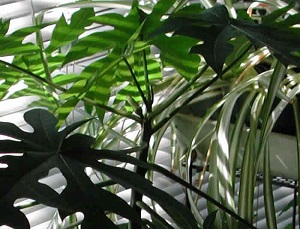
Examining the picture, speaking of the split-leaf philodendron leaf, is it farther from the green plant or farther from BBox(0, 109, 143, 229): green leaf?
BBox(0, 109, 143, 229): green leaf

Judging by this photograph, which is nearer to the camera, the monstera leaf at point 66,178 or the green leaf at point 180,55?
the monstera leaf at point 66,178

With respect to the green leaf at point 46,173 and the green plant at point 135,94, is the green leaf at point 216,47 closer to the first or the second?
the green plant at point 135,94

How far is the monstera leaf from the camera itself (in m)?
0.48

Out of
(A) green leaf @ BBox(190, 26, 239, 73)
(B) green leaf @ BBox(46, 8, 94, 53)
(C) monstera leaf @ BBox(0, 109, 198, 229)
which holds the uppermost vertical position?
(B) green leaf @ BBox(46, 8, 94, 53)

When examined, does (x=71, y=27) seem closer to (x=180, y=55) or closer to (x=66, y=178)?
(x=180, y=55)

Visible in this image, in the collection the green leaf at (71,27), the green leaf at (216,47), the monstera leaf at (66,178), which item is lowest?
the monstera leaf at (66,178)

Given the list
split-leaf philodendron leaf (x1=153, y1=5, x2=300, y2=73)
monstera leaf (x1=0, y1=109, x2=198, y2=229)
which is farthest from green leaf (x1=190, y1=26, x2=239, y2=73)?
monstera leaf (x1=0, y1=109, x2=198, y2=229)

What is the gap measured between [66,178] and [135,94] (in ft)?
0.96

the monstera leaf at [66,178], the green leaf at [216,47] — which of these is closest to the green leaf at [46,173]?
the monstera leaf at [66,178]

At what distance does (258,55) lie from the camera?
0.87m

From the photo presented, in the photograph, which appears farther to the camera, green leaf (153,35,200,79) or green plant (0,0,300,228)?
green leaf (153,35,200,79)

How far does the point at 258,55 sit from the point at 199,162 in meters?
0.29

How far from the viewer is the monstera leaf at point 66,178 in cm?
48

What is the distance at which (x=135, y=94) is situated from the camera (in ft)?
2.61
